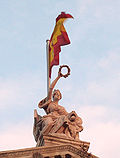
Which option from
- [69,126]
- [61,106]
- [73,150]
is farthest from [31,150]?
[61,106]

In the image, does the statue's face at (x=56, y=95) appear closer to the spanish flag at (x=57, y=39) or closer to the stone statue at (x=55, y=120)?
the stone statue at (x=55, y=120)

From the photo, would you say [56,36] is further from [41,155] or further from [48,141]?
[41,155]

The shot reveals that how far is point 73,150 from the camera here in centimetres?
2641

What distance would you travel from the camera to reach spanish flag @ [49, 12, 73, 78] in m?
34.3

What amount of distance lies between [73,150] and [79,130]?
11.9 ft

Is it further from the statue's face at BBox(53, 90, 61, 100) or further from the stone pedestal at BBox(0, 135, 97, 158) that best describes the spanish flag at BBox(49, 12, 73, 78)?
the stone pedestal at BBox(0, 135, 97, 158)

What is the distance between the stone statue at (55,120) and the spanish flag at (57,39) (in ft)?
7.87

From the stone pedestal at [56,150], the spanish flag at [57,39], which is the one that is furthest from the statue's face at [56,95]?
the stone pedestal at [56,150]

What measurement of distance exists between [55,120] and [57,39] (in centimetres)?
658

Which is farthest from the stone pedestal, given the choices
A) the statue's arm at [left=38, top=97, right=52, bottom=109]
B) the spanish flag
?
the spanish flag

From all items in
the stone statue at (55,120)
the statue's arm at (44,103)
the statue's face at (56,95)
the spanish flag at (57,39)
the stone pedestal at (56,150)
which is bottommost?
the stone pedestal at (56,150)

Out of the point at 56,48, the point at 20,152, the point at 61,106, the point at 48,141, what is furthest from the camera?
the point at 56,48

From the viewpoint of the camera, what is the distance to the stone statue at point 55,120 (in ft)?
96.0

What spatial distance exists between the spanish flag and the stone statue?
7.87 ft
